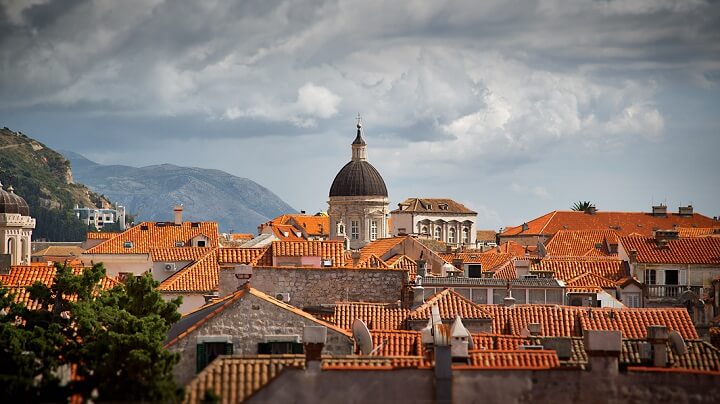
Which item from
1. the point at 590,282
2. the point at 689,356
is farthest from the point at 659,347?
the point at 590,282

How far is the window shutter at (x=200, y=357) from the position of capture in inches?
1150

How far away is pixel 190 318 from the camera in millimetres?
34094

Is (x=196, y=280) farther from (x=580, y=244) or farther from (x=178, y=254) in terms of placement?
(x=580, y=244)

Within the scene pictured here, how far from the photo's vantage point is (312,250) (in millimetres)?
48156

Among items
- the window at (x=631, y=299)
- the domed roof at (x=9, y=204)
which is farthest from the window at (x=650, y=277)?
the domed roof at (x=9, y=204)

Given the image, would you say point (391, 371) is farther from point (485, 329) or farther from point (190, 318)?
point (485, 329)

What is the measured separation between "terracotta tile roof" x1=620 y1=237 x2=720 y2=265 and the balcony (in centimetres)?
200

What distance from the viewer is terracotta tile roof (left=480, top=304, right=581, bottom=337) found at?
138 ft

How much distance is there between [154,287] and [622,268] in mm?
44912

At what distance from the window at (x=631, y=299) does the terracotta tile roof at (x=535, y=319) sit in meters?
26.5

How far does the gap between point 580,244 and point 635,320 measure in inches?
2940

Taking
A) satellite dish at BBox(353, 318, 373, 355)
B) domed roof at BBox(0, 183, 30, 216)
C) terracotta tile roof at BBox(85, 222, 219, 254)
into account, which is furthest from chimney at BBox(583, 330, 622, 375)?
terracotta tile roof at BBox(85, 222, 219, 254)

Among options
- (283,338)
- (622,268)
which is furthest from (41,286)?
(622,268)

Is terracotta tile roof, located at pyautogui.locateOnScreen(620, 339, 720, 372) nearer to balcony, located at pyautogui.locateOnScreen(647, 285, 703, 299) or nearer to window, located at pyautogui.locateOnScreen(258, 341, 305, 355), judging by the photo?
window, located at pyautogui.locateOnScreen(258, 341, 305, 355)
